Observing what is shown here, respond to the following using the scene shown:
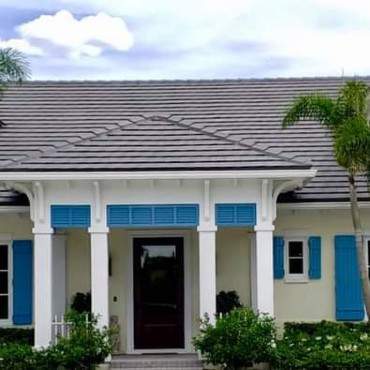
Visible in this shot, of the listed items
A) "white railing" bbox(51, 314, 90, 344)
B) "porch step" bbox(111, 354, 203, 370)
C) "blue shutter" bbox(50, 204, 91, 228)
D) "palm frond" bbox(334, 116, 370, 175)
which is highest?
"palm frond" bbox(334, 116, 370, 175)

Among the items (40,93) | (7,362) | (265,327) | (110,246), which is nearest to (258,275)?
(265,327)

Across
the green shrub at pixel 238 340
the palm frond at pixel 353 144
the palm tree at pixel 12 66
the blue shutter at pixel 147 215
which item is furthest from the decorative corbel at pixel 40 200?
the palm frond at pixel 353 144

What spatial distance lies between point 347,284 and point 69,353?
591 centimetres

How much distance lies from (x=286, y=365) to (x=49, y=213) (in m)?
4.94

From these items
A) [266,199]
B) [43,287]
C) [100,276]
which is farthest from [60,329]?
[266,199]

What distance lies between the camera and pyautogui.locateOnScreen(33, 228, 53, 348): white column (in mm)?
15070

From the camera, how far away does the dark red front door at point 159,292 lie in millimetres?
17297

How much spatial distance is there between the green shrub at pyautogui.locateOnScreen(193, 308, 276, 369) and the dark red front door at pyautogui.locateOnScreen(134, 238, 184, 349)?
267 centimetres

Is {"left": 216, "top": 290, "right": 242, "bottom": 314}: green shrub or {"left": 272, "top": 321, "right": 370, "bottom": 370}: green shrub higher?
{"left": 216, "top": 290, "right": 242, "bottom": 314}: green shrub

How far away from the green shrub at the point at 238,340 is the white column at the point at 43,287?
2.72 m

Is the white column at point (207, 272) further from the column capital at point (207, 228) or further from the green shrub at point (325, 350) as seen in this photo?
the green shrub at point (325, 350)

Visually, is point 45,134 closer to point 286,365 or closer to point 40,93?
point 40,93

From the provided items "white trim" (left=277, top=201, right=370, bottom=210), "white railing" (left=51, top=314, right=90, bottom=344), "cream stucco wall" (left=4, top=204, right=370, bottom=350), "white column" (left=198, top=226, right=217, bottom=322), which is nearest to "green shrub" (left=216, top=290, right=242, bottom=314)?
"cream stucco wall" (left=4, top=204, right=370, bottom=350)

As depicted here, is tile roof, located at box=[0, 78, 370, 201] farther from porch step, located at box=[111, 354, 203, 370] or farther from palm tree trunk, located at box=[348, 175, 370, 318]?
porch step, located at box=[111, 354, 203, 370]
